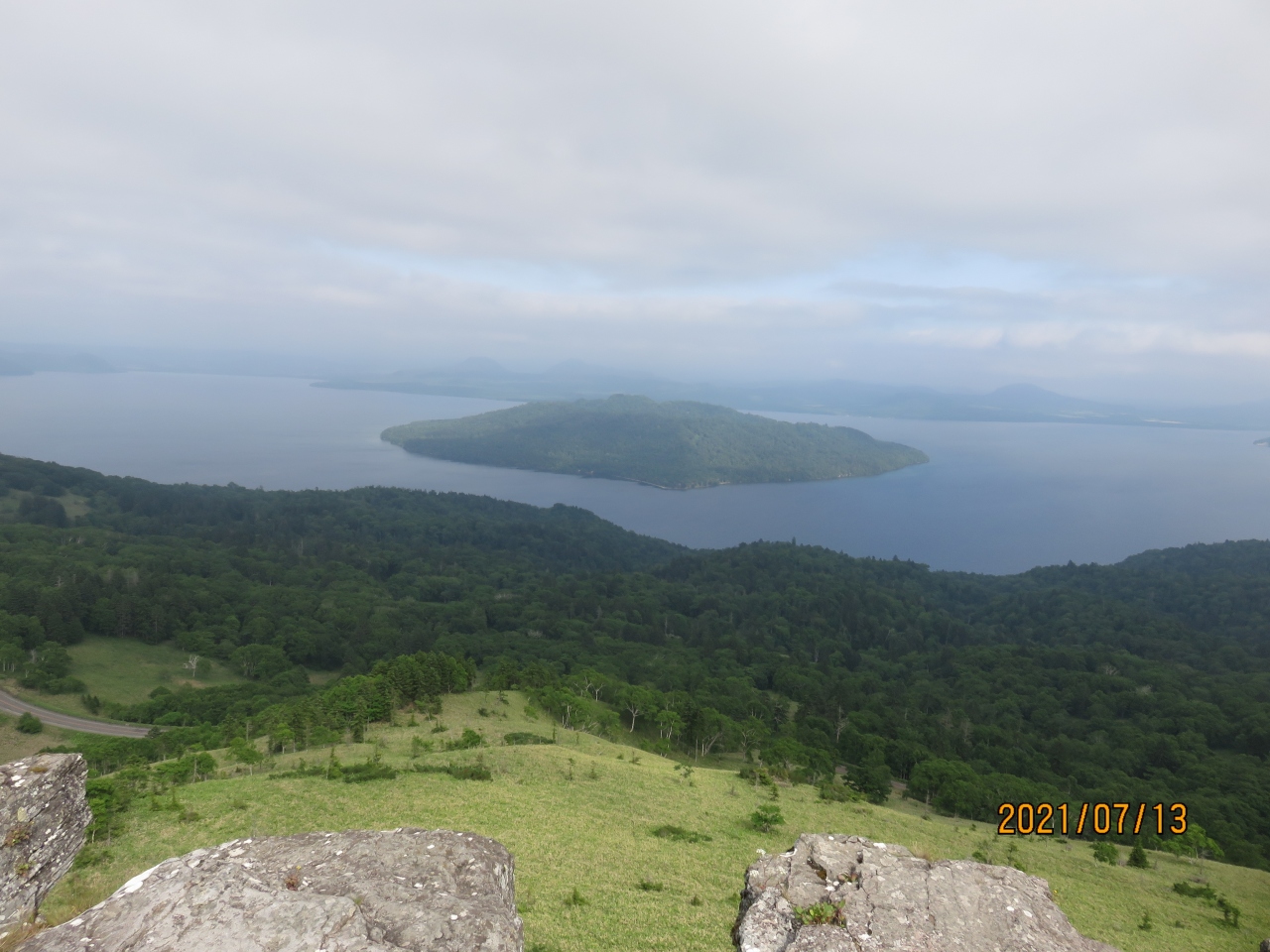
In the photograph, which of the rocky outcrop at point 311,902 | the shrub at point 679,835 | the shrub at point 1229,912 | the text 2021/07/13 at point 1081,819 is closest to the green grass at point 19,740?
the shrub at point 679,835

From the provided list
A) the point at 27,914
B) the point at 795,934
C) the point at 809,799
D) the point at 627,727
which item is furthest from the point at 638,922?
the point at 627,727

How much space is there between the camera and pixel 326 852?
7.15 meters

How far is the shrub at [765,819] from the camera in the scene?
20531 millimetres

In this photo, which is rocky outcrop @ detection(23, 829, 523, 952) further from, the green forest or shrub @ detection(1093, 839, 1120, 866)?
shrub @ detection(1093, 839, 1120, 866)

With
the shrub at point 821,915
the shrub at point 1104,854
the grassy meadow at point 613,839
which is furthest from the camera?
the shrub at point 1104,854

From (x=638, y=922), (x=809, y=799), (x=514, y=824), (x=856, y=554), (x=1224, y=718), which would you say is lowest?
(x=856, y=554)

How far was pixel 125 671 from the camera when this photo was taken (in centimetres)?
5603

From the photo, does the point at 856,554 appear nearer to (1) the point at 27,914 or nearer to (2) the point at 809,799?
(2) the point at 809,799

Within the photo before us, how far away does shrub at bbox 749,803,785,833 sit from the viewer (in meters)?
20.5

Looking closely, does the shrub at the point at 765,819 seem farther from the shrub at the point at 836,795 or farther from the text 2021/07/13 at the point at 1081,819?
the text 2021/07/13 at the point at 1081,819

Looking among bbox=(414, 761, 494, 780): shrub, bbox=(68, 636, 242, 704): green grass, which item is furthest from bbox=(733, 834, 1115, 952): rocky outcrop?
bbox=(68, 636, 242, 704): green grass

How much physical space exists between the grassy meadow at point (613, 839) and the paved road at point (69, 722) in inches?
1230

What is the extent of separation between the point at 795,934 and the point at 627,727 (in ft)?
120

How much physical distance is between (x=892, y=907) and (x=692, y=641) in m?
80.7
